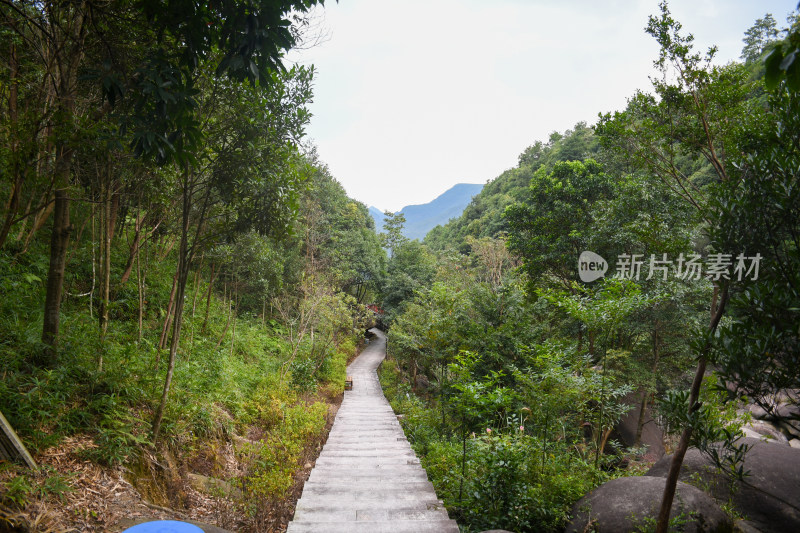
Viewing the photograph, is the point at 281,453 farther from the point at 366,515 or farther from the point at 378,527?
the point at 378,527

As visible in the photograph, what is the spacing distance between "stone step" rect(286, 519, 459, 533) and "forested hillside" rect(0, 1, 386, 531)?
1.87 feet

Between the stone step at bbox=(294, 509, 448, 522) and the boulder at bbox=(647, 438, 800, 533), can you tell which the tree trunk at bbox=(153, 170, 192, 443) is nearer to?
the stone step at bbox=(294, 509, 448, 522)

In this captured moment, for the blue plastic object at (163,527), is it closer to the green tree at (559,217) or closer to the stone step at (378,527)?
the stone step at (378,527)

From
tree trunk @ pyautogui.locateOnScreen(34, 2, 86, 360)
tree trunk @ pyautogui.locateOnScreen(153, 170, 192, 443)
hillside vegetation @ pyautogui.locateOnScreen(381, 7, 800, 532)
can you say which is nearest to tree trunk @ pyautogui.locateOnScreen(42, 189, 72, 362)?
tree trunk @ pyautogui.locateOnScreen(34, 2, 86, 360)

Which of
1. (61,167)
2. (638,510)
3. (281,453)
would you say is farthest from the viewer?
(281,453)

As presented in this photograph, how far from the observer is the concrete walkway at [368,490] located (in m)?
3.24

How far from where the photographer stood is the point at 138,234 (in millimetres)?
4875

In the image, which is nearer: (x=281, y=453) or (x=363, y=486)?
(x=363, y=486)

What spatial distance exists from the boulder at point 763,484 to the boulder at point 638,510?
0.60m

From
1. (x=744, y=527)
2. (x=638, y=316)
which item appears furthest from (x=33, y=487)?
(x=638, y=316)

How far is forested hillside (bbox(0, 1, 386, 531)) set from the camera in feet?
8.46

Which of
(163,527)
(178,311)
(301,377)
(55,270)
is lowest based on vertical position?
(301,377)

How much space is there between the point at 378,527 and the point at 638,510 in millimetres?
2565

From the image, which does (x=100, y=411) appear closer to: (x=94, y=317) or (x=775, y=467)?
(x=94, y=317)
